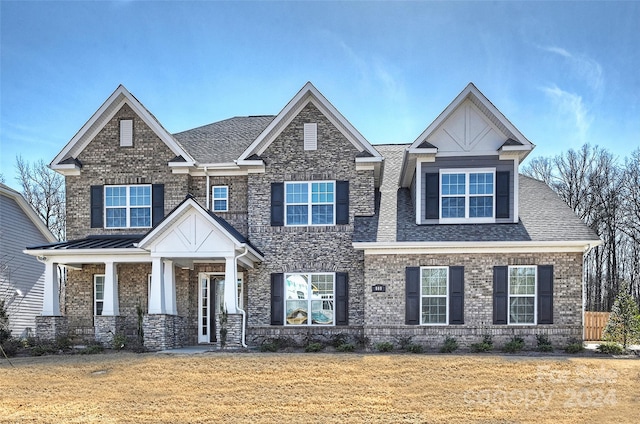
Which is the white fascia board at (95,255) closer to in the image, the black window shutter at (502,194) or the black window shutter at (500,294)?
the black window shutter at (500,294)

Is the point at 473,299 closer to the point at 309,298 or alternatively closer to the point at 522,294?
the point at 522,294

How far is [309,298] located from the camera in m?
18.5

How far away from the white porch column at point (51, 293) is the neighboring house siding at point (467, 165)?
12.6 metres

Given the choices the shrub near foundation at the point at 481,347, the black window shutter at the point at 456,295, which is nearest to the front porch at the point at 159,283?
the black window shutter at the point at 456,295

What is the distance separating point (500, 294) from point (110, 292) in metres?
12.6

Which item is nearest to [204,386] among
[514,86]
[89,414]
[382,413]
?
[89,414]

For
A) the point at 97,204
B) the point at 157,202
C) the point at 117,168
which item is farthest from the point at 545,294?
the point at 97,204

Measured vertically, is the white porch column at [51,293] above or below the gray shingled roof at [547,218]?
below

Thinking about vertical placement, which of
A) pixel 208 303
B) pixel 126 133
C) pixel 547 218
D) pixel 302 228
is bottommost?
pixel 208 303

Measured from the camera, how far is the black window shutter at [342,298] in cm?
1827

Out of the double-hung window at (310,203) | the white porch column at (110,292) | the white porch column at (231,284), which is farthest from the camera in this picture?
the double-hung window at (310,203)

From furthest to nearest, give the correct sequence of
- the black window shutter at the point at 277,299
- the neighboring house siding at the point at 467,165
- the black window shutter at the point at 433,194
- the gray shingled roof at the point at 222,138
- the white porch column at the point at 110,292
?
the gray shingled roof at the point at 222,138, the black window shutter at the point at 277,299, the black window shutter at the point at 433,194, the white porch column at the point at 110,292, the neighboring house siding at the point at 467,165

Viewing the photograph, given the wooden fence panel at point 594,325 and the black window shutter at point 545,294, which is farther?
the wooden fence panel at point 594,325

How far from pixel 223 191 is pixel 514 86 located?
35.5 feet
